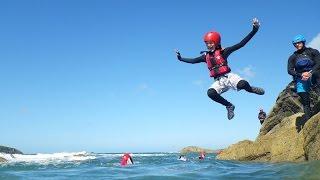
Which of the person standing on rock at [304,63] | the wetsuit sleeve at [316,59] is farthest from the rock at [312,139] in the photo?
the wetsuit sleeve at [316,59]

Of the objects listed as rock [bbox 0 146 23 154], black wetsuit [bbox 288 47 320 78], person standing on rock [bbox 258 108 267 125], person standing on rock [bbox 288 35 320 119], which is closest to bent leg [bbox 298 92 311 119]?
person standing on rock [bbox 288 35 320 119]

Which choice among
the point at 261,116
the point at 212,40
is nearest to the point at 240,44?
the point at 212,40

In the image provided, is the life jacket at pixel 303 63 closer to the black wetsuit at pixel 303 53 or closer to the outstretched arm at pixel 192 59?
the black wetsuit at pixel 303 53

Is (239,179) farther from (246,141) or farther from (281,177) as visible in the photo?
(246,141)

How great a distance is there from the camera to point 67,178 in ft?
33.1

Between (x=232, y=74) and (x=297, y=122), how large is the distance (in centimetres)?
810

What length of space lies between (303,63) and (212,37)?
318cm

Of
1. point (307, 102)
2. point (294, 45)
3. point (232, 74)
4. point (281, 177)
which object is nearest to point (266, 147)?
point (307, 102)

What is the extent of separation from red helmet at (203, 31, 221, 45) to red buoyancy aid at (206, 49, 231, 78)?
0.83 ft

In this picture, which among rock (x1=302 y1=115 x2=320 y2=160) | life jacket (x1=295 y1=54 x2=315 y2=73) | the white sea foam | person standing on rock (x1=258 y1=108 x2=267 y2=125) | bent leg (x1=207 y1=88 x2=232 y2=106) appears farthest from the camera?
the white sea foam

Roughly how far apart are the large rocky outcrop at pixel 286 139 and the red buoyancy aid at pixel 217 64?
4265 mm

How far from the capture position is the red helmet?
10.5m

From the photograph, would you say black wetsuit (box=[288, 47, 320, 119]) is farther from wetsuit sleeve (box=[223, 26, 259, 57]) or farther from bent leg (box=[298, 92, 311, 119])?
wetsuit sleeve (box=[223, 26, 259, 57])

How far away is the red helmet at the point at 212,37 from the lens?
1048 centimetres
